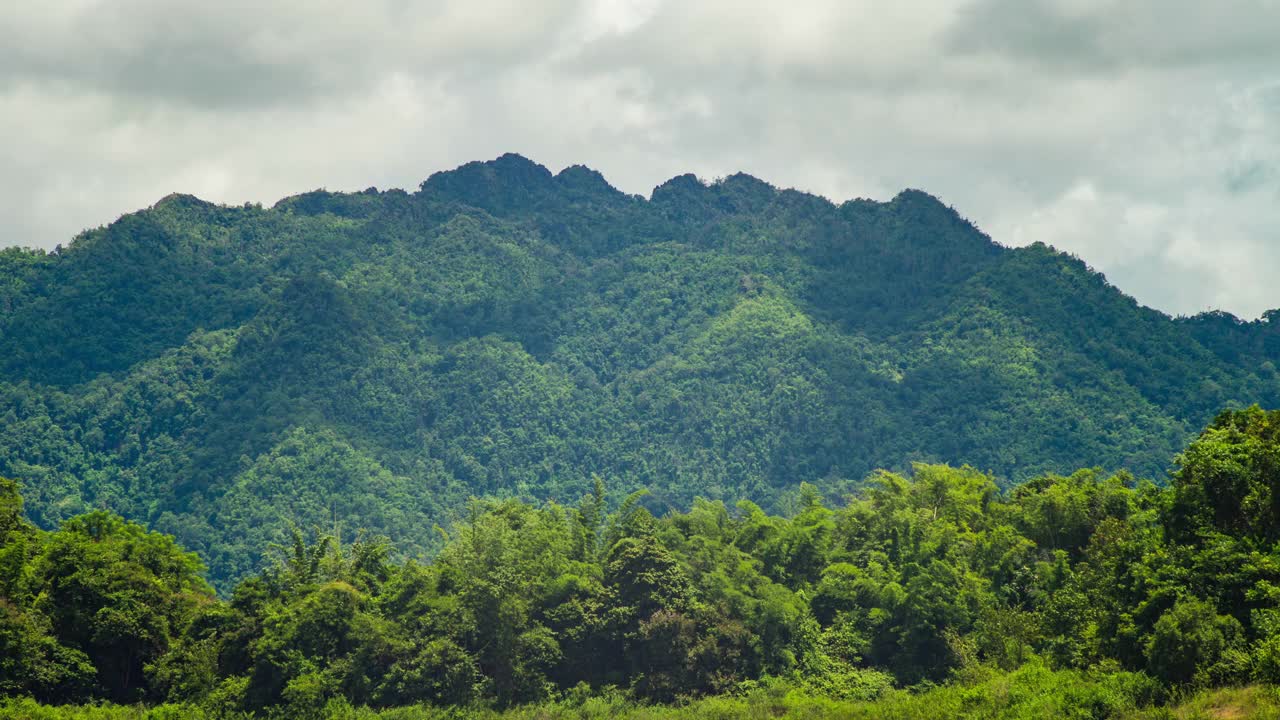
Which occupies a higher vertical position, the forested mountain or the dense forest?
the forested mountain

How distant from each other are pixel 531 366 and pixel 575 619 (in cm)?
8689

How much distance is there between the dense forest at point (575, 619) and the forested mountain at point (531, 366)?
156 ft

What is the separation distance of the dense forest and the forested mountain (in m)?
47.6

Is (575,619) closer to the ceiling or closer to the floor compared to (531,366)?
closer to the floor

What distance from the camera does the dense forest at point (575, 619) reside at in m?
39.0

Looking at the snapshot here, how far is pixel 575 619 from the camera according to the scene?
1674 inches

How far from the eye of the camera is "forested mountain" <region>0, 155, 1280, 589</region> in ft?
338

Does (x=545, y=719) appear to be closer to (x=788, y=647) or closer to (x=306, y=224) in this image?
(x=788, y=647)

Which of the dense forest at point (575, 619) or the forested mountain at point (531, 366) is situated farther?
the forested mountain at point (531, 366)

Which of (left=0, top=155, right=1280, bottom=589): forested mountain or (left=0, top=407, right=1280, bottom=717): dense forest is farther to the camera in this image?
(left=0, top=155, right=1280, bottom=589): forested mountain

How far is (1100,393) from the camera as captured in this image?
109m

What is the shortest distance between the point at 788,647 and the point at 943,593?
16.0 ft

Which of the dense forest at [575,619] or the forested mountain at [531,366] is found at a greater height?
the forested mountain at [531,366]

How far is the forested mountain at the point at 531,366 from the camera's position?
102875mm
